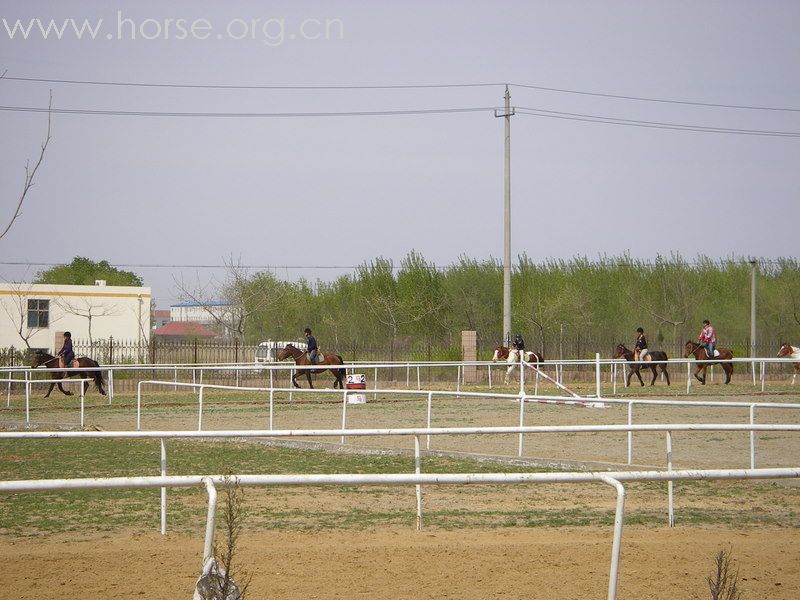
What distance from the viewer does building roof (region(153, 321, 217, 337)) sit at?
76125 mm

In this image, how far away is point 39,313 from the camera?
50000 mm

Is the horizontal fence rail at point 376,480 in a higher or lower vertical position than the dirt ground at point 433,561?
higher

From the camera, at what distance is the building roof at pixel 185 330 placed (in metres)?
76.1

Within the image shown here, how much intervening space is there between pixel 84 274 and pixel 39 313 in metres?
37.5

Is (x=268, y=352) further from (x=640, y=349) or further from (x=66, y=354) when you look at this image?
(x=640, y=349)

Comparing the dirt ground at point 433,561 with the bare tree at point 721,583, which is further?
the dirt ground at point 433,561

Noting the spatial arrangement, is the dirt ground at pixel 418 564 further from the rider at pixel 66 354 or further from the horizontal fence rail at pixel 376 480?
the rider at pixel 66 354

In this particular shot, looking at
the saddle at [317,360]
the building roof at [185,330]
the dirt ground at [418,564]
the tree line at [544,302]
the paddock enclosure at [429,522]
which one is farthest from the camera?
the building roof at [185,330]

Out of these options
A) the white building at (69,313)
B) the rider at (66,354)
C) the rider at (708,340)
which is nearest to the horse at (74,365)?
the rider at (66,354)

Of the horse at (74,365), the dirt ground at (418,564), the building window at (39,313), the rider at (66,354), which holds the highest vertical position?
the building window at (39,313)

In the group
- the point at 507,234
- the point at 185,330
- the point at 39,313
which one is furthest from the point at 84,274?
the point at 507,234

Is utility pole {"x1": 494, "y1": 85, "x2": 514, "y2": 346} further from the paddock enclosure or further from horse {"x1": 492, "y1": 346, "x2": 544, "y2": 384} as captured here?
the paddock enclosure

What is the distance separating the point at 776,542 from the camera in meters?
8.99

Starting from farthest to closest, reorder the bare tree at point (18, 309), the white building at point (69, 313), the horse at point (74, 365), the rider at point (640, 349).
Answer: the white building at point (69, 313), the bare tree at point (18, 309), the rider at point (640, 349), the horse at point (74, 365)
